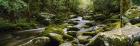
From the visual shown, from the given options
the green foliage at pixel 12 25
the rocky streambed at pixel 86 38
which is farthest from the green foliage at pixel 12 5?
the rocky streambed at pixel 86 38

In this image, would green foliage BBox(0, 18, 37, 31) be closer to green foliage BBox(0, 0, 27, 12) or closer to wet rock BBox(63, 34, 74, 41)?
green foliage BBox(0, 0, 27, 12)

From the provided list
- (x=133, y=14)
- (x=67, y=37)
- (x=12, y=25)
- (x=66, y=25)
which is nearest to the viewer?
(x=67, y=37)

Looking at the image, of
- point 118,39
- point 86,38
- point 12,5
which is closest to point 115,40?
point 118,39

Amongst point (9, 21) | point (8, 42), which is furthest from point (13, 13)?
point (8, 42)

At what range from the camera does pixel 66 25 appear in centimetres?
1919

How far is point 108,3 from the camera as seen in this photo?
23.8 metres

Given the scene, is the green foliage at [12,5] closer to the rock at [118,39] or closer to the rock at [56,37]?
the rock at [56,37]

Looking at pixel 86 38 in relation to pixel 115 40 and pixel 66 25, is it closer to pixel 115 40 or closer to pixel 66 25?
pixel 115 40

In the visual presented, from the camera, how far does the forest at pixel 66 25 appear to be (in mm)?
9363

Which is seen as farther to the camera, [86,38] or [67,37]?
[67,37]

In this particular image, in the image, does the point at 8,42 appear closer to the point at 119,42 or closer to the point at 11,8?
the point at 11,8

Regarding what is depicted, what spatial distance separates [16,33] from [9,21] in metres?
2.73

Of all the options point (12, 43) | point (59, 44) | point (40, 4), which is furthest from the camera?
point (40, 4)

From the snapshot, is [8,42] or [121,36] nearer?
[121,36]
